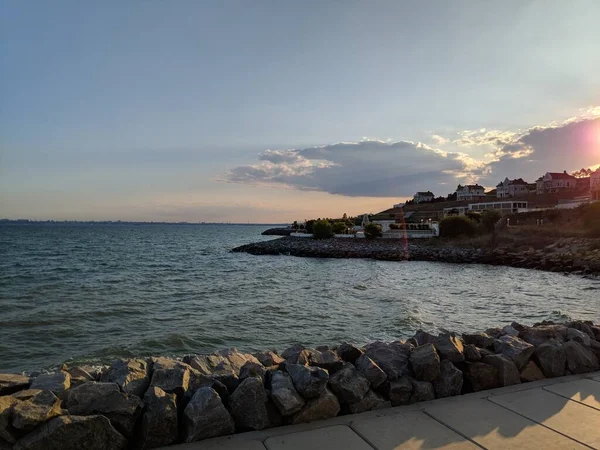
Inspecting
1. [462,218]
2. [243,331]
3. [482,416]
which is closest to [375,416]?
[482,416]

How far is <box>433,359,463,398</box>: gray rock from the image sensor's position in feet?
14.4

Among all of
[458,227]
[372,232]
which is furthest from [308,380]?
[372,232]

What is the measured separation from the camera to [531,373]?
192 inches

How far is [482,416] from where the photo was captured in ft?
12.5

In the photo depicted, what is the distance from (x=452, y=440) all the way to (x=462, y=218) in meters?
52.5

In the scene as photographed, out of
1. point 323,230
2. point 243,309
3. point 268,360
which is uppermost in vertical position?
point 323,230

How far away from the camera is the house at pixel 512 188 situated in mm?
101688

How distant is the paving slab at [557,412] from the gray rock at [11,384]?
449 cm

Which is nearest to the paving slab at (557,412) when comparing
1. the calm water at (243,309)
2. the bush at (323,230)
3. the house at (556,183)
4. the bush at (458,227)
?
the calm water at (243,309)

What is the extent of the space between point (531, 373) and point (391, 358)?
5.28ft

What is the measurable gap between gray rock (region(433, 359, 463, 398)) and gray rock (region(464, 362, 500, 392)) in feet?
0.79

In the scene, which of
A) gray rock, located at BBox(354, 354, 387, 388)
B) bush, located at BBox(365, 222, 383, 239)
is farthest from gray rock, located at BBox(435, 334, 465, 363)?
bush, located at BBox(365, 222, 383, 239)

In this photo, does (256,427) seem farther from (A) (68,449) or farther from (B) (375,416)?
(A) (68,449)

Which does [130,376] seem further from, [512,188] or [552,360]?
[512,188]
